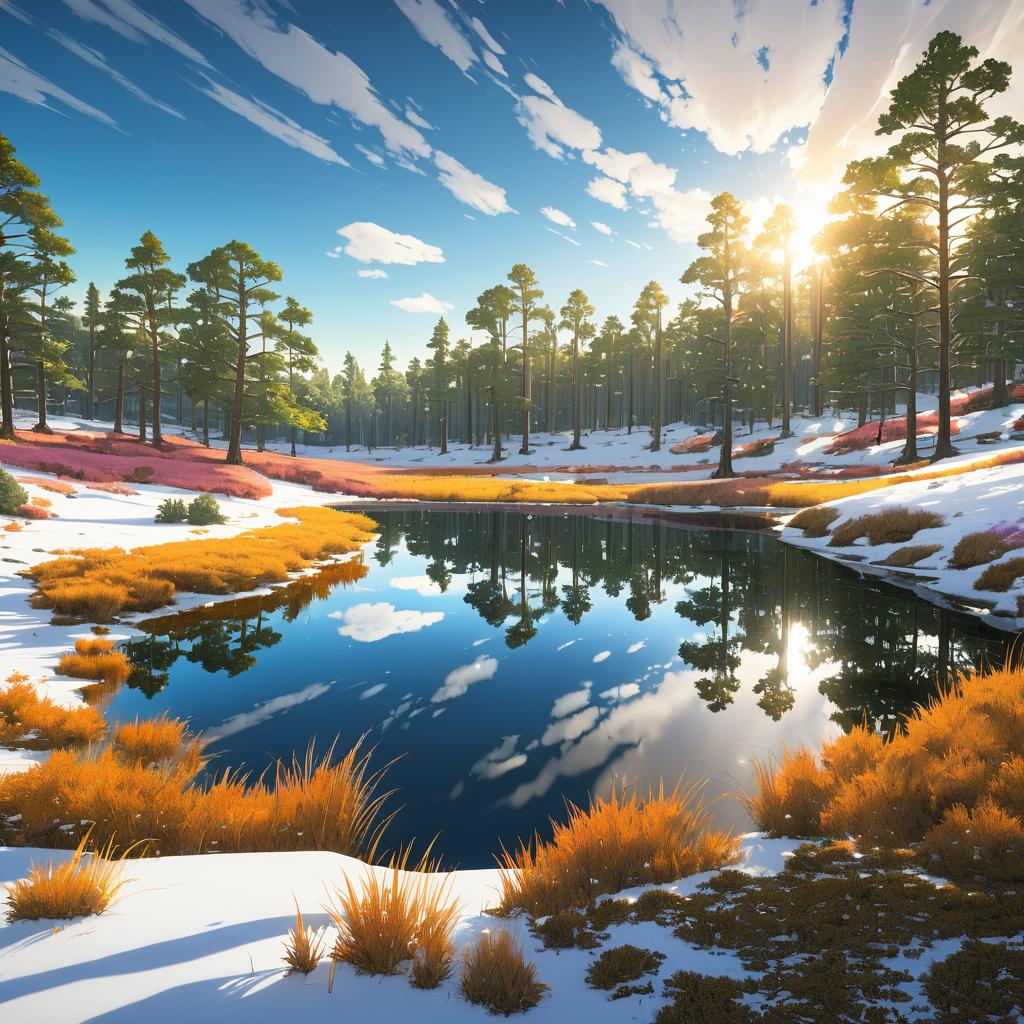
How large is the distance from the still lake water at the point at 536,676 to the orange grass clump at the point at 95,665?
26 cm

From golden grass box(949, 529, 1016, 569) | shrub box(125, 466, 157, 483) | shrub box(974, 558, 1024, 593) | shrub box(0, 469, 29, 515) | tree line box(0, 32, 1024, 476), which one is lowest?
shrub box(974, 558, 1024, 593)

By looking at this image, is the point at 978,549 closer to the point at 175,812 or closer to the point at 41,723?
the point at 175,812

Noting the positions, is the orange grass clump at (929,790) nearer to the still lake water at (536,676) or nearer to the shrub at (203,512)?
the still lake water at (536,676)

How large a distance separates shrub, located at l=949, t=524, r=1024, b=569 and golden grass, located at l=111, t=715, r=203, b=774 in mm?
12180

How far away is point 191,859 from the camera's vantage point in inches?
127

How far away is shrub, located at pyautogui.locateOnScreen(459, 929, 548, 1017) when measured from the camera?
201 cm

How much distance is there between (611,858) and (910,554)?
450 inches

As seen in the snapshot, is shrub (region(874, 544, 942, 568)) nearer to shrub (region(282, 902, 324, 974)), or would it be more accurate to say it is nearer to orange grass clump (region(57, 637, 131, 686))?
shrub (region(282, 902, 324, 974))

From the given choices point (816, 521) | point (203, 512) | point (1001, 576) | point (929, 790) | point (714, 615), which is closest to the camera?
point (929, 790)

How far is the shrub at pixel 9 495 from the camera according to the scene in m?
13.2

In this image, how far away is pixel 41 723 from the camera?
15.8ft

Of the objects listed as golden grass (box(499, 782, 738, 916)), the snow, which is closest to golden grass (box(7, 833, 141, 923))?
the snow

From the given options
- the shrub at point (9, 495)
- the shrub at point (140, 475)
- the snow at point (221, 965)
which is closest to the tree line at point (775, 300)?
the shrub at point (140, 475)

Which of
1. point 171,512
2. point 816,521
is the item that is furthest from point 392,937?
point 171,512
